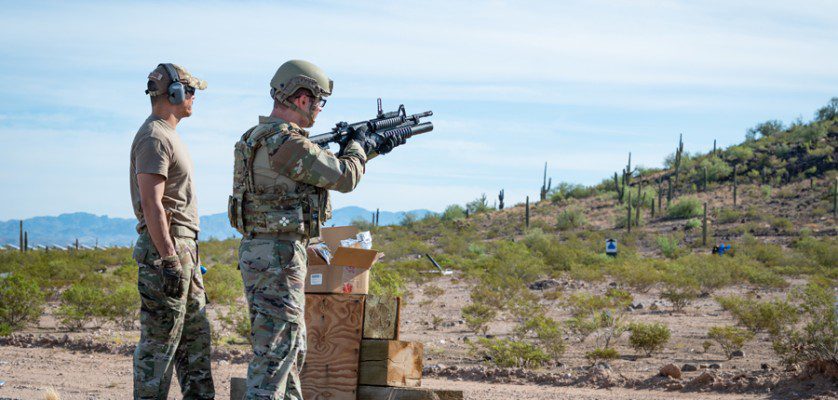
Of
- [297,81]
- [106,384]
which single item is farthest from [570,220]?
[297,81]

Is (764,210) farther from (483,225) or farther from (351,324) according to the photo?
(351,324)

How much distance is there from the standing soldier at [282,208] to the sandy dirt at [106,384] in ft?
9.57

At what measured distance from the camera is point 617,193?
52.7 meters

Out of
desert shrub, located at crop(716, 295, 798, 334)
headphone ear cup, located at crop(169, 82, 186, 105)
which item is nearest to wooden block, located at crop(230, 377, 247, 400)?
headphone ear cup, located at crop(169, 82, 186, 105)

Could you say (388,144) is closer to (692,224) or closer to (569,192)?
(692,224)

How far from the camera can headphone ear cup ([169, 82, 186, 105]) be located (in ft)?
18.6

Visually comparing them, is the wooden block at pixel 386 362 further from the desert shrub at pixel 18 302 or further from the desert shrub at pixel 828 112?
the desert shrub at pixel 828 112

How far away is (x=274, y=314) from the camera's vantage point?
5.16m

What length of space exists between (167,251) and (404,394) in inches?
72.2

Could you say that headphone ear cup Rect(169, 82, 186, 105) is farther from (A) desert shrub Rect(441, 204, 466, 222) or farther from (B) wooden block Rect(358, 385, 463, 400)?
(A) desert shrub Rect(441, 204, 466, 222)

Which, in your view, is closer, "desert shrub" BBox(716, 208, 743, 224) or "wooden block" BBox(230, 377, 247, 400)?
"wooden block" BBox(230, 377, 247, 400)

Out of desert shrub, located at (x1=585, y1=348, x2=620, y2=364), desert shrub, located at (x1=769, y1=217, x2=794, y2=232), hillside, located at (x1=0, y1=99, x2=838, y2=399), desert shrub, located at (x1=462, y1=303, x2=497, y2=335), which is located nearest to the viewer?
hillside, located at (x1=0, y1=99, x2=838, y2=399)

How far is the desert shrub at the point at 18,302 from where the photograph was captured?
13.5 m

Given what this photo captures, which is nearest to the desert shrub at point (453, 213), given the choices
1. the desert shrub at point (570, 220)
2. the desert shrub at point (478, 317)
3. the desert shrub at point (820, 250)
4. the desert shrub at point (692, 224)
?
the desert shrub at point (570, 220)
